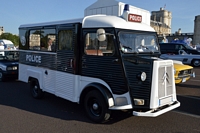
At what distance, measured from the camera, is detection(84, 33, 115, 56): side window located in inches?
174

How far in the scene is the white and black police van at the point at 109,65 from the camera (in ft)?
13.7

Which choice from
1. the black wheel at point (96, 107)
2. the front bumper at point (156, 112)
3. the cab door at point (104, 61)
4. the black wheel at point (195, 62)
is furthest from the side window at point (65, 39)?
the black wheel at point (195, 62)

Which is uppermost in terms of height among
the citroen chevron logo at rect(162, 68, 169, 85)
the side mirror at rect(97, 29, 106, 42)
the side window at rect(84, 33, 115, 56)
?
the side mirror at rect(97, 29, 106, 42)

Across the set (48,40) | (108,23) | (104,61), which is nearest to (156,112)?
(104,61)

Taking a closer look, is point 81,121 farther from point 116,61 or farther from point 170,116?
point 170,116

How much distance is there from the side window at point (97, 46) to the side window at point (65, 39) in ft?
1.83

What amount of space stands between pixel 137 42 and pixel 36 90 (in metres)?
4.08

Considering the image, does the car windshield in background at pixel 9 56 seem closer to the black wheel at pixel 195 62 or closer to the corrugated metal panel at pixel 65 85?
the corrugated metal panel at pixel 65 85

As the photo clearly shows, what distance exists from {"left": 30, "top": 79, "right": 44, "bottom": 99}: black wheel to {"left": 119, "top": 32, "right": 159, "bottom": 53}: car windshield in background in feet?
11.8

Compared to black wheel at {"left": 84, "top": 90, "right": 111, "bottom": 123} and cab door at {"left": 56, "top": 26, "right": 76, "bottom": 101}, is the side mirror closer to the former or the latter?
cab door at {"left": 56, "top": 26, "right": 76, "bottom": 101}

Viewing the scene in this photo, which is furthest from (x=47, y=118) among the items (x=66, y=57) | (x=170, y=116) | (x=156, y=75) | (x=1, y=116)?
(x=170, y=116)

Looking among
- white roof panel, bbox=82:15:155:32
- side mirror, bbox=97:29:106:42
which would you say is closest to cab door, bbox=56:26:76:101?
white roof panel, bbox=82:15:155:32

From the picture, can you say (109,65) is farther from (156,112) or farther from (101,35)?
(156,112)

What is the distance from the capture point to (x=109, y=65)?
4398 mm
